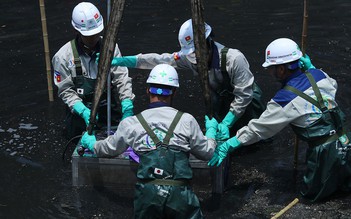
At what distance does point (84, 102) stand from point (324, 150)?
331cm

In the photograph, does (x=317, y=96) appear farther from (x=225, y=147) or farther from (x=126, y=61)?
(x=126, y=61)

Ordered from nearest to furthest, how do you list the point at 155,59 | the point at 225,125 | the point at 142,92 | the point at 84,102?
1. the point at 225,125
2. the point at 155,59
3. the point at 84,102
4. the point at 142,92

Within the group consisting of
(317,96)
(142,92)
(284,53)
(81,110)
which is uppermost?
(284,53)

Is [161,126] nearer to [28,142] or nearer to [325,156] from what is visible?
[325,156]

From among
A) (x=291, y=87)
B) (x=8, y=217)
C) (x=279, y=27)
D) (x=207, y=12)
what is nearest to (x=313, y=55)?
(x=279, y=27)

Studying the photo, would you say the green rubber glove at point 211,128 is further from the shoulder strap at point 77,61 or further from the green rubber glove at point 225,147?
the shoulder strap at point 77,61

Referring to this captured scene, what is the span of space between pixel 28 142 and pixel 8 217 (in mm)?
1897

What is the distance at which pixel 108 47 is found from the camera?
6.97 metres

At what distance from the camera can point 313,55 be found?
11.2 metres

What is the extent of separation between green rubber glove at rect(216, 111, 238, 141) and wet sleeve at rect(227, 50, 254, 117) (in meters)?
0.07

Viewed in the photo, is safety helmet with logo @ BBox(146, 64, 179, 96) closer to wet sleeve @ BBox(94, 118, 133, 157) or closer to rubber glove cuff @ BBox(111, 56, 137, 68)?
wet sleeve @ BBox(94, 118, 133, 157)

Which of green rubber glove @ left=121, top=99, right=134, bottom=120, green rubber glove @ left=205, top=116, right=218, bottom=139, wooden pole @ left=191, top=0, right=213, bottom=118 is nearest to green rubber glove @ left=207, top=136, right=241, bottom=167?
green rubber glove @ left=205, top=116, right=218, bottom=139

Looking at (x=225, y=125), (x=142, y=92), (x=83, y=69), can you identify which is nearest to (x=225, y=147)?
(x=225, y=125)

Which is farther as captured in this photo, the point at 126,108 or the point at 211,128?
the point at 126,108
